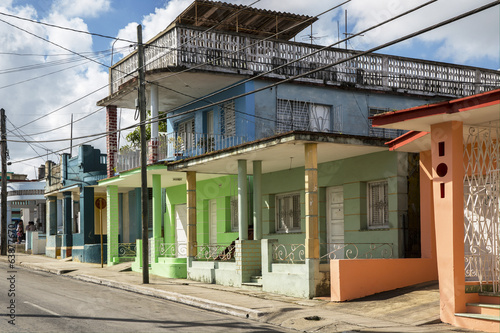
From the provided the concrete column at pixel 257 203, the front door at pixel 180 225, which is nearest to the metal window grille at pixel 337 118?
the concrete column at pixel 257 203

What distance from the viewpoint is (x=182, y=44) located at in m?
22.1

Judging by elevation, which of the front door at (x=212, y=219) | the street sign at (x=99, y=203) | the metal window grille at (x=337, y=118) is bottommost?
the front door at (x=212, y=219)

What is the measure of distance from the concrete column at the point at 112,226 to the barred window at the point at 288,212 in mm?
8276

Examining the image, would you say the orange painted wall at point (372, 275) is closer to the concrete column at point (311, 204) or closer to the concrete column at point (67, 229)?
the concrete column at point (311, 204)

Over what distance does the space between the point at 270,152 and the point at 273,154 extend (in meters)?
0.32

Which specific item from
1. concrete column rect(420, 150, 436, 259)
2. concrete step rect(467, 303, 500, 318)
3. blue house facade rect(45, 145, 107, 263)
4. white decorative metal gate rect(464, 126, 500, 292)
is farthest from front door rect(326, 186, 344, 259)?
blue house facade rect(45, 145, 107, 263)

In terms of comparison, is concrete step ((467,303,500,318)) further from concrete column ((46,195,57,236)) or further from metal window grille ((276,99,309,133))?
concrete column ((46,195,57,236))

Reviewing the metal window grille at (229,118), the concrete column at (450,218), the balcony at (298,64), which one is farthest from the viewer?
the metal window grille at (229,118)

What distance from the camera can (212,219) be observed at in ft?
84.9

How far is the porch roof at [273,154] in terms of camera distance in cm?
1677

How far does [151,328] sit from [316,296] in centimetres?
543

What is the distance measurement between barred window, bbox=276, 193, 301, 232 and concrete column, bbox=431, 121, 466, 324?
8.93 metres

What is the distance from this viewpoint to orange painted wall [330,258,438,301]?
15.6 meters

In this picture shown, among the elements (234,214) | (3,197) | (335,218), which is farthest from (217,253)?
(3,197)
